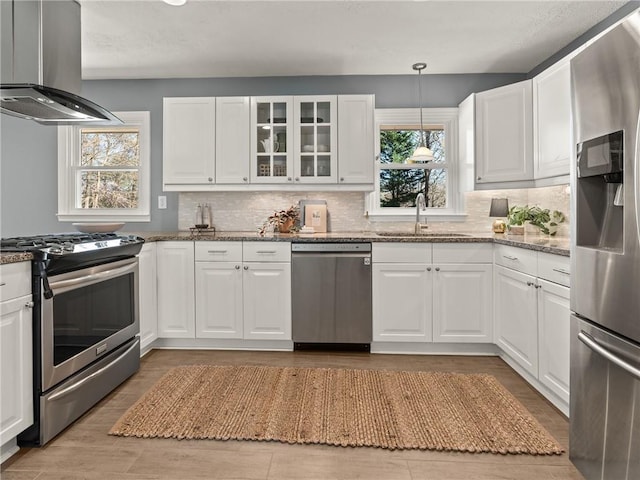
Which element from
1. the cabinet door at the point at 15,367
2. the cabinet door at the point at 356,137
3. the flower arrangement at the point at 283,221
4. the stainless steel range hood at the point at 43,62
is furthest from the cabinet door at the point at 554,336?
the stainless steel range hood at the point at 43,62

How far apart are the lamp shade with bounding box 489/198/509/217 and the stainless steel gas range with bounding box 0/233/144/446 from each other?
300 centimetres

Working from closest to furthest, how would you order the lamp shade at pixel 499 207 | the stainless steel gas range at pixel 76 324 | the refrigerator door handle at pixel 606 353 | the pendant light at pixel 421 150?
the refrigerator door handle at pixel 606 353, the stainless steel gas range at pixel 76 324, the pendant light at pixel 421 150, the lamp shade at pixel 499 207

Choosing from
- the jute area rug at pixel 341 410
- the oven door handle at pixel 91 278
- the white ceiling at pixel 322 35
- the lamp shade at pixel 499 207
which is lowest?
the jute area rug at pixel 341 410

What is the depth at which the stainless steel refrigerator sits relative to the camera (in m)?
1.34

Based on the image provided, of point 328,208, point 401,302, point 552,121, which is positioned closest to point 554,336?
point 401,302

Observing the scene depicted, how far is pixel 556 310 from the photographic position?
2213 millimetres

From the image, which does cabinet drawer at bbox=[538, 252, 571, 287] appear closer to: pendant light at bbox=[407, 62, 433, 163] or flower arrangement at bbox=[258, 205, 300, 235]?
pendant light at bbox=[407, 62, 433, 163]

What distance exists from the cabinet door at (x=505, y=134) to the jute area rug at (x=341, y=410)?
5.24 feet

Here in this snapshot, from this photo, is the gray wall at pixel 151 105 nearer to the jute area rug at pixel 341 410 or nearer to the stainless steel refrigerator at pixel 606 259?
the jute area rug at pixel 341 410

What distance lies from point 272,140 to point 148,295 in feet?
5.40

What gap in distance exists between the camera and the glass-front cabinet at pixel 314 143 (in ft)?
11.6

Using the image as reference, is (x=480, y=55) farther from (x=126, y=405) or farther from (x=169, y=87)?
(x=126, y=405)

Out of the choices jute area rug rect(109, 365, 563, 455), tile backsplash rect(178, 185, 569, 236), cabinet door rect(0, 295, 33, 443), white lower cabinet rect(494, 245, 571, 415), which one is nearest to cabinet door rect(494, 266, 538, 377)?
white lower cabinet rect(494, 245, 571, 415)

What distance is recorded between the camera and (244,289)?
3.21 meters
